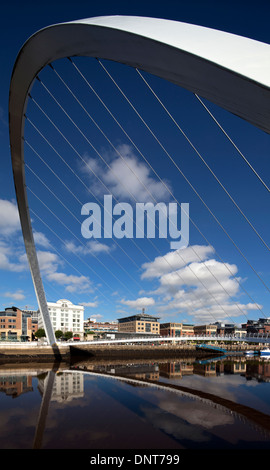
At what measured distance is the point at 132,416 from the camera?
9.90 metres

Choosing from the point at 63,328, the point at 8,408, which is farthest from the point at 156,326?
the point at 8,408

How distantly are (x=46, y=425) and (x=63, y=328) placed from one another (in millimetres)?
73891

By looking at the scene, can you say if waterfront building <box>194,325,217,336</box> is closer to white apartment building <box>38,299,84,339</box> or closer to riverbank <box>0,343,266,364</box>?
white apartment building <box>38,299,84,339</box>

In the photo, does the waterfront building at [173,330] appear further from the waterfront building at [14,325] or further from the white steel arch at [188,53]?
the white steel arch at [188,53]

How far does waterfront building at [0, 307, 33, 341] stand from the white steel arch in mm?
73601

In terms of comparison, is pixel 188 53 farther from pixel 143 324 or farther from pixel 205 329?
pixel 205 329

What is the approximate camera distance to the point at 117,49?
652 cm

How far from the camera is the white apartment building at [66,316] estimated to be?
77.3 meters

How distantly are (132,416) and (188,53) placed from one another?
1103cm

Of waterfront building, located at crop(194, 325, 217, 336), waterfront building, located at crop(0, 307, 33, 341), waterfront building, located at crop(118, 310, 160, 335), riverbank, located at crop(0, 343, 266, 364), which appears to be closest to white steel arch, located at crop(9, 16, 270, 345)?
riverbank, located at crop(0, 343, 266, 364)

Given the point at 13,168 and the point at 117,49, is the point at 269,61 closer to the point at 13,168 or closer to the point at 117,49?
the point at 117,49

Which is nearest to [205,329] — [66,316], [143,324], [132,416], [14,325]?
[143,324]

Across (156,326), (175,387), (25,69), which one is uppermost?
(25,69)

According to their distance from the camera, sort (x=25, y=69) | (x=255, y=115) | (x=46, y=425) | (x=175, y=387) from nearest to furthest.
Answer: (x=255, y=115)
(x=46, y=425)
(x=25, y=69)
(x=175, y=387)
